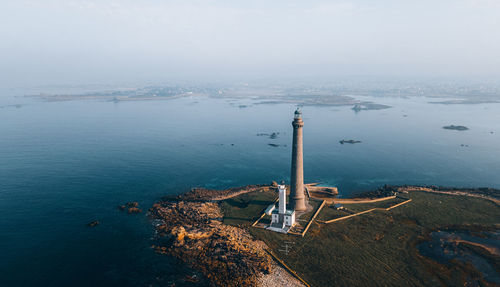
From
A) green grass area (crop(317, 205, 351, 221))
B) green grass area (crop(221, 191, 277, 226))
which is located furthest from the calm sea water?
green grass area (crop(317, 205, 351, 221))

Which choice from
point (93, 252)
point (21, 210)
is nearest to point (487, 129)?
point (93, 252)

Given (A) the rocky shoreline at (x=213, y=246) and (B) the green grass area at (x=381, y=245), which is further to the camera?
(A) the rocky shoreline at (x=213, y=246)

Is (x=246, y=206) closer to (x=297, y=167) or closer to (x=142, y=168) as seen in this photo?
(x=297, y=167)

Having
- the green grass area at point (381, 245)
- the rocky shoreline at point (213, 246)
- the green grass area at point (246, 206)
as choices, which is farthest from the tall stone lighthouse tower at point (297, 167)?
the rocky shoreline at point (213, 246)

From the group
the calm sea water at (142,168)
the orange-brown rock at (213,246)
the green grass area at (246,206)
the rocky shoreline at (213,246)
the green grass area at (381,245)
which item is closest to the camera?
the green grass area at (381,245)

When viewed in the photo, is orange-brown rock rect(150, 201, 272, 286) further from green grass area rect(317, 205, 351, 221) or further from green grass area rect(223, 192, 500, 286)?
green grass area rect(317, 205, 351, 221)

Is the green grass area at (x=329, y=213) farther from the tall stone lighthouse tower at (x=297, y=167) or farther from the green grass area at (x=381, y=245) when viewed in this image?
the tall stone lighthouse tower at (x=297, y=167)

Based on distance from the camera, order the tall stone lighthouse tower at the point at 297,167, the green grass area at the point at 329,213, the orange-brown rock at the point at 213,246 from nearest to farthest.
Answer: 1. the orange-brown rock at the point at 213,246
2. the tall stone lighthouse tower at the point at 297,167
3. the green grass area at the point at 329,213
